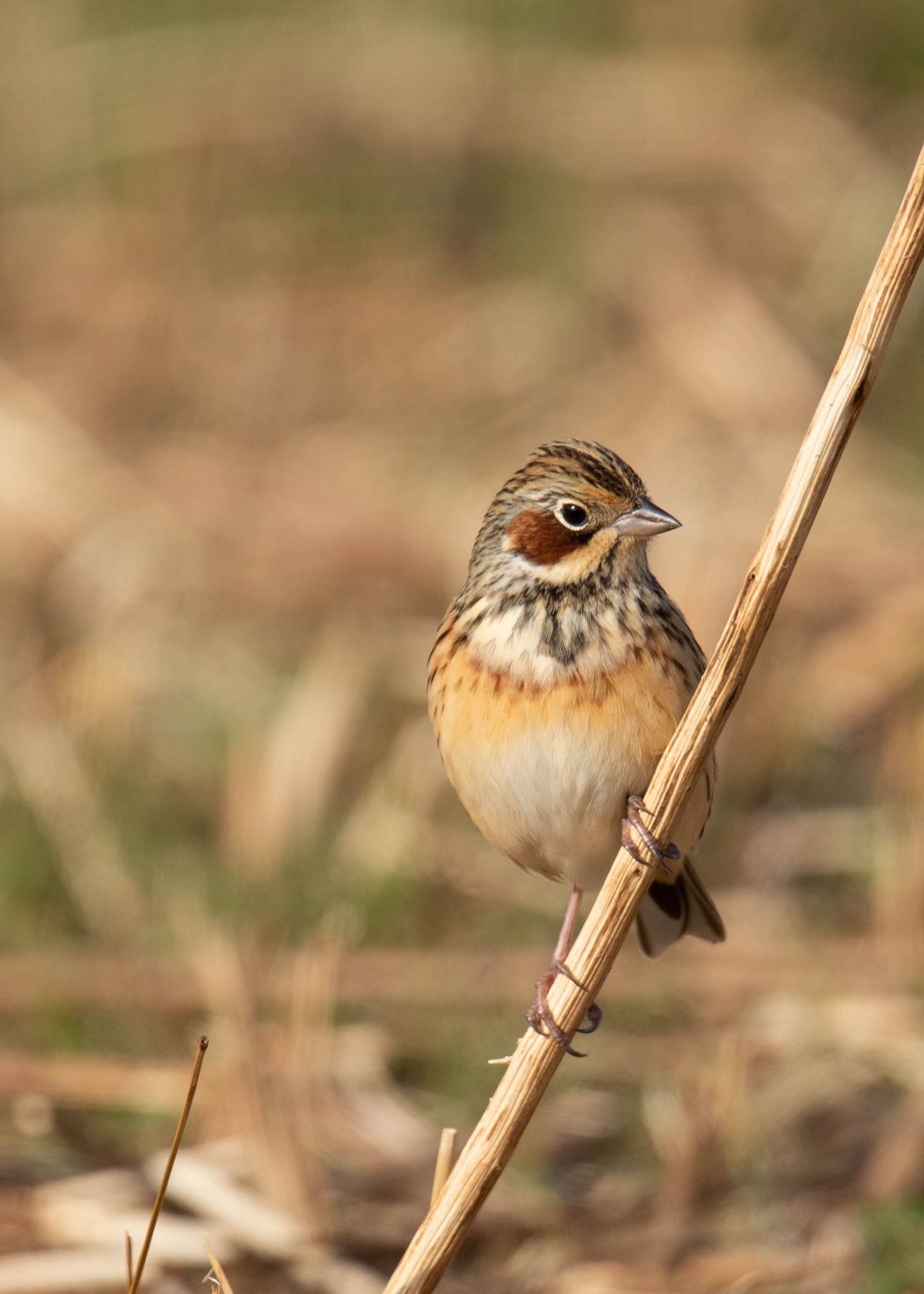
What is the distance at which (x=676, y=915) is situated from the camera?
170 inches

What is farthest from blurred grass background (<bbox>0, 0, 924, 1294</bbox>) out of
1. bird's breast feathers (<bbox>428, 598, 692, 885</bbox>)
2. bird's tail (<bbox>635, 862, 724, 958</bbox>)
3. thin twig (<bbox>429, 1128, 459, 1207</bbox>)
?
thin twig (<bbox>429, 1128, 459, 1207</bbox>)

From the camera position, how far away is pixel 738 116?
1072 cm

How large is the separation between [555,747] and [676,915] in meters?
0.76

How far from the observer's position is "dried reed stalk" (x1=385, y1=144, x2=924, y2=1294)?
110 inches

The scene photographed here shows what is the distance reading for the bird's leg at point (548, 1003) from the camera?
3.14 metres

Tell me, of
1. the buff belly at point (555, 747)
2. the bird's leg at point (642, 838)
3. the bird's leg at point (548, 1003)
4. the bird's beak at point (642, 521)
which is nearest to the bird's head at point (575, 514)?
the bird's beak at point (642, 521)

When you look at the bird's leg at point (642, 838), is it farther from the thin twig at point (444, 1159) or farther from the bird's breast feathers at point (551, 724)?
the thin twig at point (444, 1159)

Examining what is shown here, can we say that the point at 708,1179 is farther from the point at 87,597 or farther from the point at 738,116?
the point at 738,116

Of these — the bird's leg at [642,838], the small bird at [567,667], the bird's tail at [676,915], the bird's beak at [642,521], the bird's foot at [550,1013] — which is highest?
the bird's beak at [642,521]

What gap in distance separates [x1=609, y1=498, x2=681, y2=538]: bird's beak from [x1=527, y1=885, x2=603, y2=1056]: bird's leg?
830 millimetres

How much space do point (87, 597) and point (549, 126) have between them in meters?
4.24

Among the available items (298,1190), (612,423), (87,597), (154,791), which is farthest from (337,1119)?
(612,423)

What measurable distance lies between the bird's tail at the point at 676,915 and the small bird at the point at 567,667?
307 millimetres

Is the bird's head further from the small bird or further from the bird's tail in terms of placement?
the bird's tail
